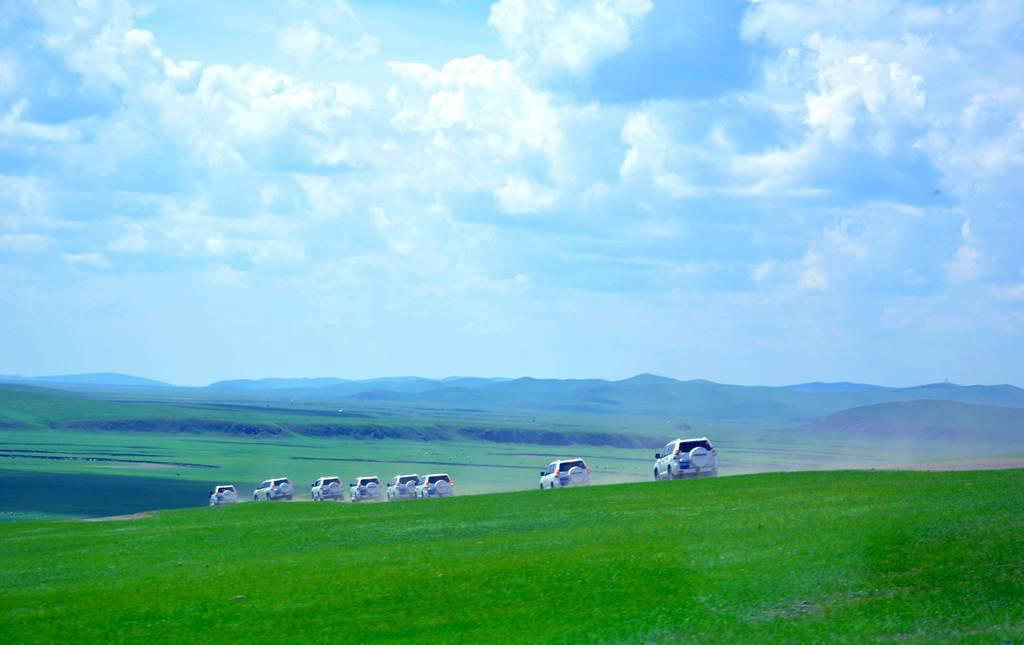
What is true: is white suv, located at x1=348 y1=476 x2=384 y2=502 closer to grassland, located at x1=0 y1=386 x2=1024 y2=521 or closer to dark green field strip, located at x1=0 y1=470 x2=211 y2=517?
dark green field strip, located at x1=0 y1=470 x2=211 y2=517

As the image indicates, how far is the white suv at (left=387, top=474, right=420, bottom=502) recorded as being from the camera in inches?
2489

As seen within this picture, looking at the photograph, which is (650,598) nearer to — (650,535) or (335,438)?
(650,535)

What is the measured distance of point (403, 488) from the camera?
63.8m

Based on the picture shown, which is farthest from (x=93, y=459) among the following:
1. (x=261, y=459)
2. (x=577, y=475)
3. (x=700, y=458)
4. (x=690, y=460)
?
(x=700, y=458)

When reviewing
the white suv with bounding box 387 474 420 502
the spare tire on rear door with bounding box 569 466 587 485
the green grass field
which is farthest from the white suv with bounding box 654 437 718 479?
the white suv with bounding box 387 474 420 502

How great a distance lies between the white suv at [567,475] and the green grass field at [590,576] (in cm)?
1692

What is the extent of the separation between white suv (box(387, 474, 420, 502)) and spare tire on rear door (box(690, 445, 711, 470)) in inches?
682

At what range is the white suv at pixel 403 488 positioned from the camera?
63.2 meters

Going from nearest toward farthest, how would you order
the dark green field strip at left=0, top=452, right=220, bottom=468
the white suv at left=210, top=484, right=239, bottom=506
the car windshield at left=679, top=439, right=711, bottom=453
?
the car windshield at left=679, top=439, right=711, bottom=453
the white suv at left=210, top=484, right=239, bottom=506
the dark green field strip at left=0, top=452, right=220, bottom=468

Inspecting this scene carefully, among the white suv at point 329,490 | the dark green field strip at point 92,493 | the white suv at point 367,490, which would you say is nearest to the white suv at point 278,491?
the white suv at point 329,490

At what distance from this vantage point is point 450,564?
1021 inches

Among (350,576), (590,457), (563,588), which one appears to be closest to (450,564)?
(350,576)

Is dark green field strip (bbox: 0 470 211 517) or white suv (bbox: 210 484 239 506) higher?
white suv (bbox: 210 484 239 506)

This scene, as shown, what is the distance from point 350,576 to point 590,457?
130 m
